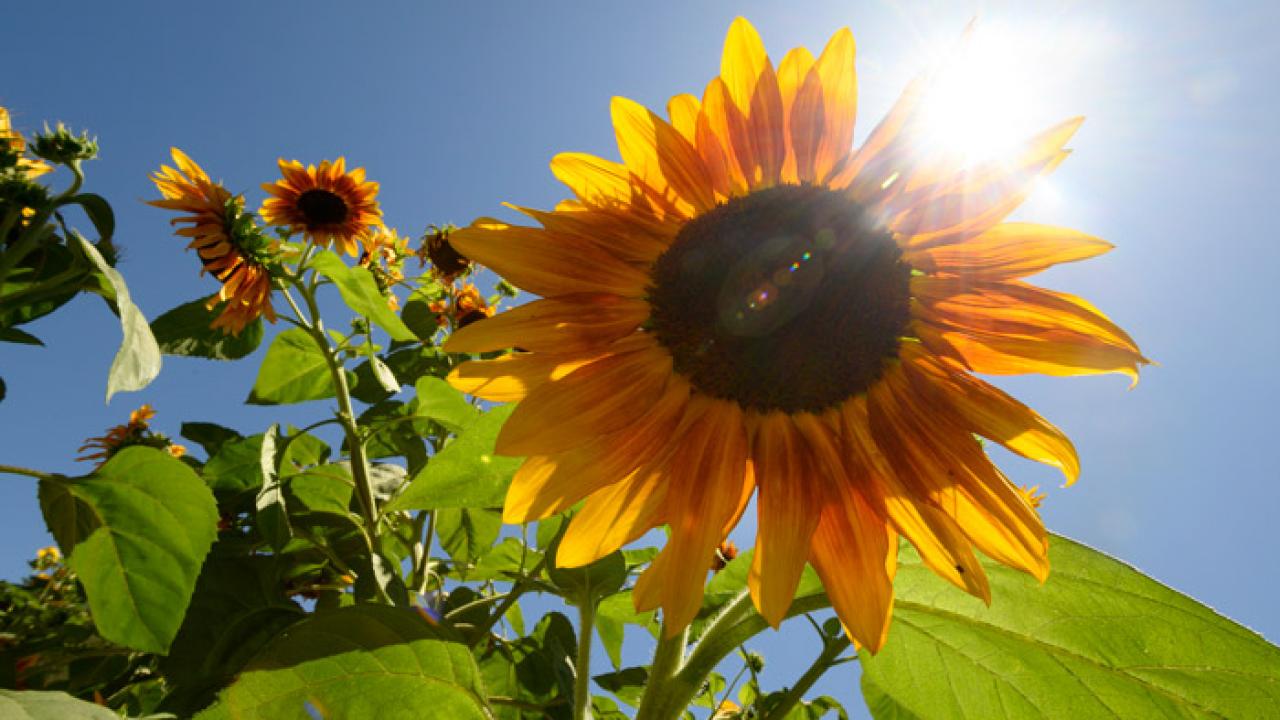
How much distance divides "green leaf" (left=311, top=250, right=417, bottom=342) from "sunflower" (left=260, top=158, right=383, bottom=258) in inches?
34.3

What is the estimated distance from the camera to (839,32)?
3.14 ft

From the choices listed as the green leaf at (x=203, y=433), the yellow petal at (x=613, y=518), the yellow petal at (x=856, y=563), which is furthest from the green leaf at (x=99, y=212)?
the yellow petal at (x=856, y=563)

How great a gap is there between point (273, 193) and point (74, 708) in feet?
8.23

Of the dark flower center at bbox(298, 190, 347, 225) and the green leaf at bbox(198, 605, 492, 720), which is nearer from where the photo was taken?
the green leaf at bbox(198, 605, 492, 720)

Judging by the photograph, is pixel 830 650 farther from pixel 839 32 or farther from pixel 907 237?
pixel 839 32

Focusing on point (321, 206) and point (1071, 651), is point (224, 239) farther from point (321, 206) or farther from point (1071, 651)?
point (1071, 651)

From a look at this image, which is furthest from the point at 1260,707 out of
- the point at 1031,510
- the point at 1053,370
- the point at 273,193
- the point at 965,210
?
the point at 273,193

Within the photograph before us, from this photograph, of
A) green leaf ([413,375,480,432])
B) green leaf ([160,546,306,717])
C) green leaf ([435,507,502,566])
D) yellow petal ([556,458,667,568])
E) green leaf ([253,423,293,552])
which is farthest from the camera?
green leaf ([435,507,502,566])

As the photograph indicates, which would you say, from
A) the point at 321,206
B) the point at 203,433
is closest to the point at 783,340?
the point at 203,433

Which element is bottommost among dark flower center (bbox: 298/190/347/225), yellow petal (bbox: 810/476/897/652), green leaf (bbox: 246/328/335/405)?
yellow petal (bbox: 810/476/897/652)

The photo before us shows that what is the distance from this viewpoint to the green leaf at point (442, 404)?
5.91 feet

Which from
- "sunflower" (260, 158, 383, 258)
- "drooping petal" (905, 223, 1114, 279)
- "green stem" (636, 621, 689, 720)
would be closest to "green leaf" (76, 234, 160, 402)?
"green stem" (636, 621, 689, 720)

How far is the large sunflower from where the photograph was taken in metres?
0.88

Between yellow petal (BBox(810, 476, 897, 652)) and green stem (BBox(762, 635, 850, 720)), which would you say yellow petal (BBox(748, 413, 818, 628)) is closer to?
yellow petal (BBox(810, 476, 897, 652))
